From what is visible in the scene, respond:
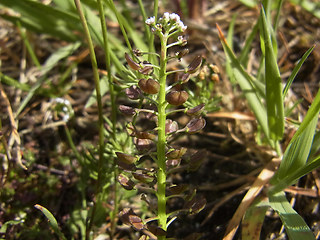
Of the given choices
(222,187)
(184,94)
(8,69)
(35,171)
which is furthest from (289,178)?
(8,69)

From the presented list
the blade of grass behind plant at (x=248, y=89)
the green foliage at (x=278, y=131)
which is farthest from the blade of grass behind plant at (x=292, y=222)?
the blade of grass behind plant at (x=248, y=89)

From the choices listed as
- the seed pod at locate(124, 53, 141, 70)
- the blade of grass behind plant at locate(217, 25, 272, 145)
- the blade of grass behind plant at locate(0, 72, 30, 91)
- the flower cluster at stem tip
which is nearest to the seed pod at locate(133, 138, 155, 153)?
the seed pod at locate(124, 53, 141, 70)

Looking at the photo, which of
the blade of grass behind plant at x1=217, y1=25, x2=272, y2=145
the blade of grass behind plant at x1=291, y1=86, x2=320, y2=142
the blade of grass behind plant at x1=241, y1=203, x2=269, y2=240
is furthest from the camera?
the blade of grass behind plant at x1=217, y1=25, x2=272, y2=145

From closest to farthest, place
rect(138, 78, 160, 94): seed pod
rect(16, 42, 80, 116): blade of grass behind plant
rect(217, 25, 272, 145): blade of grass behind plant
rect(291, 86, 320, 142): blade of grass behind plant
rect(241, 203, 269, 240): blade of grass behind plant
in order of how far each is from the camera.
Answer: rect(138, 78, 160, 94): seed pod < rect(291, 86, 320, 142): blade of grass behind plant < rect(241, 203, 269, 240): blade of grass behind plant < rect(217, 25, 272, 145): blade of grass behind plant < rect(16, 42, 80, 116): blade of grass behind plant

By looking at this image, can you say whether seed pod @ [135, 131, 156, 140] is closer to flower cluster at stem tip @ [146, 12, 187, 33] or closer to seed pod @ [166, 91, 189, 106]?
seed pod @ [166, 91, 189, 106]

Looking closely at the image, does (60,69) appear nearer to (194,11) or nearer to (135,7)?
(135,7)

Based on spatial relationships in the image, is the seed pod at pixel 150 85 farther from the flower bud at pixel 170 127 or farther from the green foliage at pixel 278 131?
the green foliage at pixel 278 131
